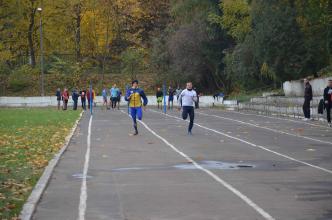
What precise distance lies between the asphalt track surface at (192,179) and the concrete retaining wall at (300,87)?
18847mm

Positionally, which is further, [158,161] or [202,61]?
[202,61]

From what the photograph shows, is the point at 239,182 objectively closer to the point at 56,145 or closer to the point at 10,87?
the point at 56,145

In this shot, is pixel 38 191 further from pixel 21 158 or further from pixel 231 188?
pixel 21 158

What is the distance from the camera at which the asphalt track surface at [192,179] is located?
391 inches

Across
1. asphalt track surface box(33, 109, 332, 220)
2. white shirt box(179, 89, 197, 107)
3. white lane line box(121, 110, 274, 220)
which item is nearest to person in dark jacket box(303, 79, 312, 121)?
white shirt box(179, 89, 197, 107)

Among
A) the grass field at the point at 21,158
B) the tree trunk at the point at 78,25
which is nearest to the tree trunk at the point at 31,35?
the tree trunk at the point at 78,25

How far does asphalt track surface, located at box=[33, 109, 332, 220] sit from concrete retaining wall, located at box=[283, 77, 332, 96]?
18847mm

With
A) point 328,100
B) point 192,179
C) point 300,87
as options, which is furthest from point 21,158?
point 300,87

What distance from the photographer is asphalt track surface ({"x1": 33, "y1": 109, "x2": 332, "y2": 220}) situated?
994cm

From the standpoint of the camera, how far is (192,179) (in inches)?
522

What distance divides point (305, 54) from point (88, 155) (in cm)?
2974

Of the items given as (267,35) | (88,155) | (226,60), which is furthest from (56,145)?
(226,60)

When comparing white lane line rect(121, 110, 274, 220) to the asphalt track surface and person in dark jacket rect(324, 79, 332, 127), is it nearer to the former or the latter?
the asphalt track surface

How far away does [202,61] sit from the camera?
6869cm
